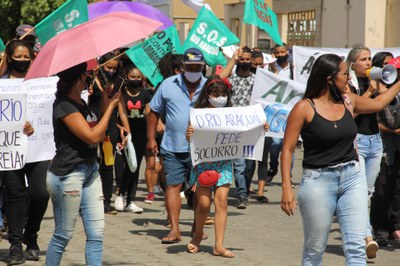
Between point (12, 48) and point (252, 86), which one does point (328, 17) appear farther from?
point (12, 48)

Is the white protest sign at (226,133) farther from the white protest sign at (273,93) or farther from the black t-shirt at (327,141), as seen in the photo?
the white protest sign at (273,93)

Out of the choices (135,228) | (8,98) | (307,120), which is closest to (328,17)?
(135,228)

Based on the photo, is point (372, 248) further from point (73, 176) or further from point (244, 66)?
point (244, 66)

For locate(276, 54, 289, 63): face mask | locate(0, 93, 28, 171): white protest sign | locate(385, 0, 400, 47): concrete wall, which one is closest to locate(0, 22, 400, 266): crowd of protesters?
locate(0, 93, 28, 171): white protest sign

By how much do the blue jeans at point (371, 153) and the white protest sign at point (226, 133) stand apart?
3.80 ft

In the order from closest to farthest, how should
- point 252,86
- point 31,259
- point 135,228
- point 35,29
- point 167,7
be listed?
point 31,259 → point 35,29 → point 135,228 → point 252,86 → point 167,7

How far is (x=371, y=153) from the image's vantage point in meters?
9.75

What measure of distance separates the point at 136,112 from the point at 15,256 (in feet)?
14.3

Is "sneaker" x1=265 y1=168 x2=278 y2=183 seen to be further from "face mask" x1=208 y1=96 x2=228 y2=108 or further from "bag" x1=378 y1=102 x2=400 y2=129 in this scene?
"face mask" x1=208 y1=96 x2=228 y2=108

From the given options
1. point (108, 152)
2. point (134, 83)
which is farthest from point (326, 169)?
point (134, 83)

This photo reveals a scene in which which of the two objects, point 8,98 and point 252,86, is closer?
point 8,98

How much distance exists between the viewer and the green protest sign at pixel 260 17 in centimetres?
1496

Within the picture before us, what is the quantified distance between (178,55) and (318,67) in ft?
17.9

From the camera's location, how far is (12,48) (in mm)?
9430
